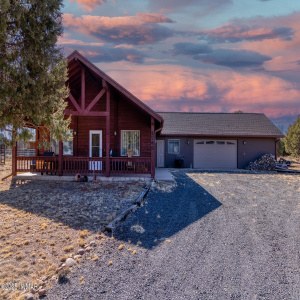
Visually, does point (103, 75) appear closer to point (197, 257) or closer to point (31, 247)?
point (31, 247)

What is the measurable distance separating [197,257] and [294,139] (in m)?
24.6

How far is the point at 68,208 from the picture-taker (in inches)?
260

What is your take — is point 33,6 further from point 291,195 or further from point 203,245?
point 291,195

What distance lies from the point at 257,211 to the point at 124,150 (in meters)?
8.11

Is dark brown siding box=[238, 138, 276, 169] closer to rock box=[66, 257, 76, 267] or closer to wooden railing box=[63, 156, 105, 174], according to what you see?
wooden railing box=[63, 156, 105, 174]

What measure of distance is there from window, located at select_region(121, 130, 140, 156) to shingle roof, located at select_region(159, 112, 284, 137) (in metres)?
4.92

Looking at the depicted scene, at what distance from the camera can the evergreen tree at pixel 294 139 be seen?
23.7m

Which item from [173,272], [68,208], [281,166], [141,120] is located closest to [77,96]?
[141,120]

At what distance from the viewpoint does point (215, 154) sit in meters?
18.4

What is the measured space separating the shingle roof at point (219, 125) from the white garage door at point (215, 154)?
820mm

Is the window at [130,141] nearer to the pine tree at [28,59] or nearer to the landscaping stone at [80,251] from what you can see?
the pine tree at [28,59]

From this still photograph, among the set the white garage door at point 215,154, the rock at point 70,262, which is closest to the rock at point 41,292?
the rock at point 70,262

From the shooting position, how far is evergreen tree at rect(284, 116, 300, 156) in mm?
23702

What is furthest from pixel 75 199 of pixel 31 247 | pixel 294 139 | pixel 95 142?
pixel 294 139
